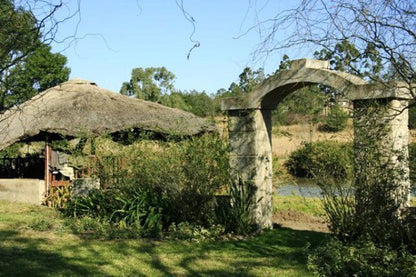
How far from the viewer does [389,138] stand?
6348 mm

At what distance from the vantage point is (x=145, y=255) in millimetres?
6828

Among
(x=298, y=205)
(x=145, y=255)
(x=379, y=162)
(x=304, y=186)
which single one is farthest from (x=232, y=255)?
(x=304, y=186)

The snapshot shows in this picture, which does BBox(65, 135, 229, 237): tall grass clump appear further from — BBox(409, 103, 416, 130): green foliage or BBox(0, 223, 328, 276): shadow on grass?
BBox(409, 103, 416, 130): green foliage

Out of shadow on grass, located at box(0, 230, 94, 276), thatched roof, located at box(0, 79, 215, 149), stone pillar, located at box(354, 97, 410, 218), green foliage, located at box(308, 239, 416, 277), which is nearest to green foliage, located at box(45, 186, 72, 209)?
thatched roof, located at box(0, 79, 215, 149)

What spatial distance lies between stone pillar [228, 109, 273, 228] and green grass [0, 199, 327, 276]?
48 centimetres

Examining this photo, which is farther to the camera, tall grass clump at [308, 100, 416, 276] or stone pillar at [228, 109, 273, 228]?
stone pillar at [228, 109, 273, 228]

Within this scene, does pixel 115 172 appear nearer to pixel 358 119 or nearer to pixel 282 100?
pixel 282 100

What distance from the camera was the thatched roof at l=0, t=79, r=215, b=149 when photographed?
39.8 ft

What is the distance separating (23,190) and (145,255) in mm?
7069

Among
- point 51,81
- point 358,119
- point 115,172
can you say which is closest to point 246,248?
point 358,119

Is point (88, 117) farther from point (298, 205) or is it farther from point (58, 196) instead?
point (298, 205)

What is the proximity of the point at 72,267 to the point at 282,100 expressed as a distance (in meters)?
4.50

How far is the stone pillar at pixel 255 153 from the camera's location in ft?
27.0

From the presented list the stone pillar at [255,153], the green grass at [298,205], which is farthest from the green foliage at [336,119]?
the green grass at [298,205]
